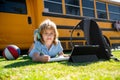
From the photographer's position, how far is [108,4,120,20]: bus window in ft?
40.0

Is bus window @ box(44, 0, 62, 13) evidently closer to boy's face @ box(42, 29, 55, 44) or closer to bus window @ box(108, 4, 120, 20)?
bus window @ box(108, 4, 120, 20)

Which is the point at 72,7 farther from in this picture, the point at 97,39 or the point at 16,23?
the point at 97,39

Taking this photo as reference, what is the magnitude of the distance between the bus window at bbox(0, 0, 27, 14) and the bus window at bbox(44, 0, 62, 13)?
763 millimetres

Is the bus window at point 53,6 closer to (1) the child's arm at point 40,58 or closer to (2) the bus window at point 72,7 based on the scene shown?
(2) the bus window at point 72,7

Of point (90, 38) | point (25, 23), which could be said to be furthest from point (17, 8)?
point (90, 38)

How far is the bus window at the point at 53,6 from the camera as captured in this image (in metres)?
9.08

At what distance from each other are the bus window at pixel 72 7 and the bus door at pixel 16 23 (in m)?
1.59

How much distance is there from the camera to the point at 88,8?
1084 centimetres

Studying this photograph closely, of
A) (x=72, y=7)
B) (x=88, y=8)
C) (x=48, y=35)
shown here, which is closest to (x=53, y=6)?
(x=72, y=7)

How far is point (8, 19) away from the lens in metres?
→ 7.97

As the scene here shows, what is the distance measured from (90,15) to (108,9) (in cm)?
142

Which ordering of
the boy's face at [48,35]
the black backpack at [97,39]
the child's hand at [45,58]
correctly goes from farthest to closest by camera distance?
the black backpack at [97,39] → the boy's face at [48,35] → the child's hand at [45,58]

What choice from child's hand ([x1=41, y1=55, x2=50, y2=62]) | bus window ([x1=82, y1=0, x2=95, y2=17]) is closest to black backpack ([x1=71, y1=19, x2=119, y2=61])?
child's hand ([x1=41, y1=55, x2=50, y2=62])

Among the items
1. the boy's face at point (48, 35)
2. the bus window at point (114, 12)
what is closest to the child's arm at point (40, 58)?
the boy's face at point (48, 35)
